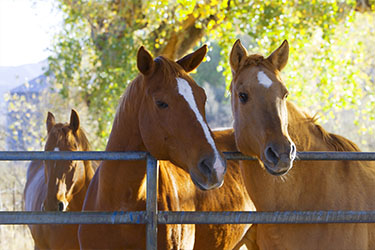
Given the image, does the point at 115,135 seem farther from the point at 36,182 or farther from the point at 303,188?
the point at 36,182

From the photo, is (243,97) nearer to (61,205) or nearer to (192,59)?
(192,59)

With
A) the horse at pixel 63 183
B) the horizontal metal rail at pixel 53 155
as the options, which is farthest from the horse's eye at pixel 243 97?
the horse at pixel 63 183

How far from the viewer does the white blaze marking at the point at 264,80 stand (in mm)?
2793

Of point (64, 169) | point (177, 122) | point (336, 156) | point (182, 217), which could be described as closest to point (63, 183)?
point (64, 169)

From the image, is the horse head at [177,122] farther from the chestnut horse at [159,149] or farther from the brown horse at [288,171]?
the brown horse at [288,171]

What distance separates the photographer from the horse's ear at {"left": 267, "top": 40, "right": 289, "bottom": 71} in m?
3.08

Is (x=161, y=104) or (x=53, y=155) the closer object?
(x=53, y=155)

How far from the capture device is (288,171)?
9.22 feet

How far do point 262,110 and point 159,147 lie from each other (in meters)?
0.68

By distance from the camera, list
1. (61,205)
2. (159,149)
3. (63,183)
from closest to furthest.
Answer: (159,149)
(61,205)
(63,183)

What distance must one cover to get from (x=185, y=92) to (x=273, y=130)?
57 cm

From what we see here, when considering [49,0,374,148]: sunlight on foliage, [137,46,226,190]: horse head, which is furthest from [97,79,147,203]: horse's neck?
[49,0,374,148]: sunlight on foliage

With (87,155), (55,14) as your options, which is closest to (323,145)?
(87,155)

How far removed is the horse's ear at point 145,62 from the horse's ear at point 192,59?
0.33m
